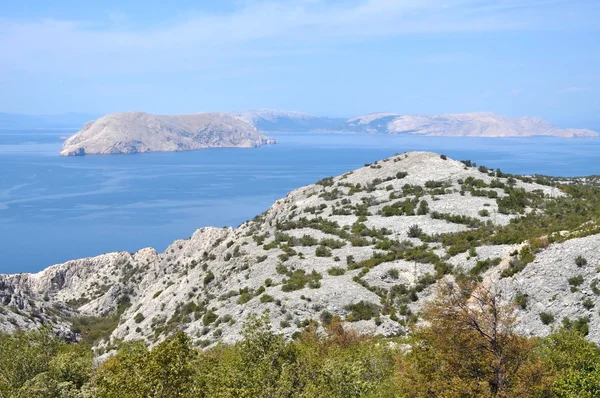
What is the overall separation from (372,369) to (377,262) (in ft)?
67.8

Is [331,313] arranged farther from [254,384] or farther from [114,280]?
[114,280]

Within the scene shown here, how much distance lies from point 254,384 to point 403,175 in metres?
56.4

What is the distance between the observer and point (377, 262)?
45344 millimetres

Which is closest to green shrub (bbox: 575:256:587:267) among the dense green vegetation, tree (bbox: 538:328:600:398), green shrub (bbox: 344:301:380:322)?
tree (bbox: 538:328:600:398)

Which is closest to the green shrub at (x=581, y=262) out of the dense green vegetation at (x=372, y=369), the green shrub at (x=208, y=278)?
the dense green vegetation at (x=372, y=369)

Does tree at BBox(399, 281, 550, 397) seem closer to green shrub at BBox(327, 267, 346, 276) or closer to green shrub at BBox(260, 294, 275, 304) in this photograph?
green shrub at BBox(260, 294, 275, 304)

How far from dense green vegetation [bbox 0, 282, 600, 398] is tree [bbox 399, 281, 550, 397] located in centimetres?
3

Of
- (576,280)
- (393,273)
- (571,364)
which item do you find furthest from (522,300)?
(571,364)

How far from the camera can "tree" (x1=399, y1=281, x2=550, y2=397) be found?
15.9m

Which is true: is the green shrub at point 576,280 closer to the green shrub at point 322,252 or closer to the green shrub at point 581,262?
the green shrub at point 581,262

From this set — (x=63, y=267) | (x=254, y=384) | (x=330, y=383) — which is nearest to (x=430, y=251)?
(x=330, y=383)

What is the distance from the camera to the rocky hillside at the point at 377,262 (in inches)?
1398

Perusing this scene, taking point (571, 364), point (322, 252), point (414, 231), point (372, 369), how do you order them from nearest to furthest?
point (571, 364) → point (372, 369) → point (322, 252) → point (414, 231)

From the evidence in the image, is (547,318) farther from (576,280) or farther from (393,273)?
(393,273)
